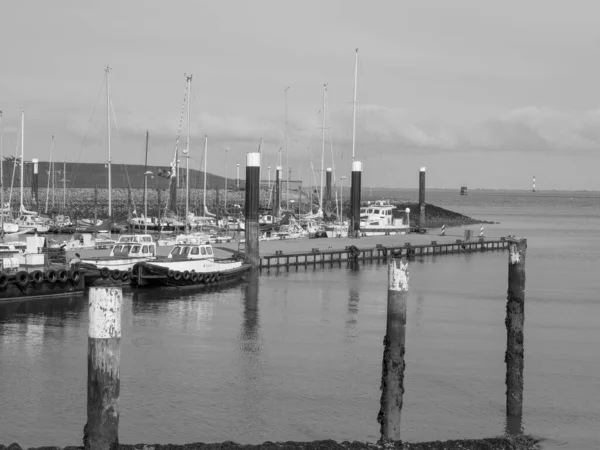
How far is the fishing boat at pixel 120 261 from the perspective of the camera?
4325 centimetres

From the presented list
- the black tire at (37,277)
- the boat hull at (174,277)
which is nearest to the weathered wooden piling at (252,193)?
the boat hull at (174,277)

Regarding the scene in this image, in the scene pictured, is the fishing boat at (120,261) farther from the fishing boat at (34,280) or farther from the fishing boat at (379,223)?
the fishing boat at (379,223)

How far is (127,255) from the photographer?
47.3m

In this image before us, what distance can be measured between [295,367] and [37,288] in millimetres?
17471

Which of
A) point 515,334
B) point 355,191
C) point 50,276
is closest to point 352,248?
point 355,191

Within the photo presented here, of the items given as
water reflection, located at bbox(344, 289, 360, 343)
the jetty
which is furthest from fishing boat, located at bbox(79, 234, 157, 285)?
water reflection, located at bbox(344, 289, 360, 343)

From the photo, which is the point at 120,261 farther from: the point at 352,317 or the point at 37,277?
the point at 352,317

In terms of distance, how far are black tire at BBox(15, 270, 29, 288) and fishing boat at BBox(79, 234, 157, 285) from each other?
3245mm

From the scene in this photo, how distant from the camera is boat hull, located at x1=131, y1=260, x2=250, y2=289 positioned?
44.6m

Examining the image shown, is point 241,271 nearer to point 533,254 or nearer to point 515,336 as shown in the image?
point 515,336

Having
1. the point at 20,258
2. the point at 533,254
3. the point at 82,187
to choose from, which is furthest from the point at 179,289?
the point at 82,187

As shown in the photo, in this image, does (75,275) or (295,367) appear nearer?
(295,367)

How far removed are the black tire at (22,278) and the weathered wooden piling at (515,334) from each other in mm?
25230

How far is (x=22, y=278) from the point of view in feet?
129
